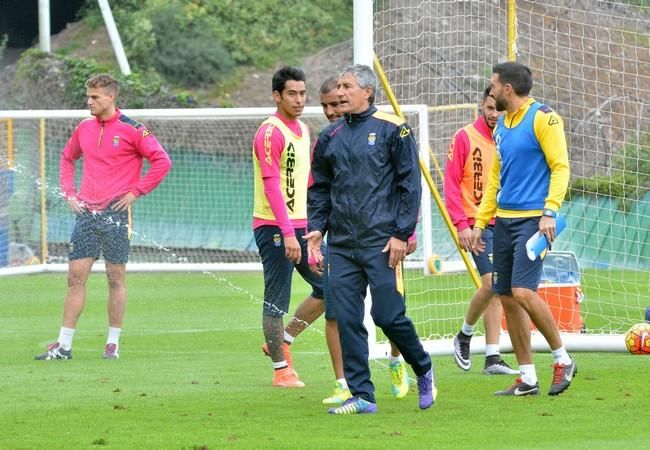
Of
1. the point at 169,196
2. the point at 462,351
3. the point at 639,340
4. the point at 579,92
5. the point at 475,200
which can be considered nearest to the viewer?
the point at 462,351

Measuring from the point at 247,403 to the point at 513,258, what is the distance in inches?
74.0

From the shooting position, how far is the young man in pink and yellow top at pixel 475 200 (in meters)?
10.1

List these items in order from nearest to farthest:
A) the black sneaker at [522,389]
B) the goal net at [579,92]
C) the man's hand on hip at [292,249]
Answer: the black sneaker at [522,389]
the man's hand on hip at [292,249]
the goal net at [579,92]

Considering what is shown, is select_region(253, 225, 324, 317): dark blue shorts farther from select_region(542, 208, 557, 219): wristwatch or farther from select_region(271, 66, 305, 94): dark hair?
select_region(542, 208, 557, 219): wristwatch

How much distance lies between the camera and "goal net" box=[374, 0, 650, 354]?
41.3 ft

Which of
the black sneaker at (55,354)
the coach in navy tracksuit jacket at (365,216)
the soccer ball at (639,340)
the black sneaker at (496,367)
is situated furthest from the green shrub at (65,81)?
the coach in navy tracksuit jacket at (365,216)

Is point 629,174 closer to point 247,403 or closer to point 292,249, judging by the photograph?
point 292,249

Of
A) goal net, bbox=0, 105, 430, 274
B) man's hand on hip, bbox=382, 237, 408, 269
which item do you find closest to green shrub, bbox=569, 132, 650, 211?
goal net, bbox=0, 105, 430, 274

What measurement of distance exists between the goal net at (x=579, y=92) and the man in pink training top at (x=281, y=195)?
1.70 m

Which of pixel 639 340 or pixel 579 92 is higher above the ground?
pixel 579 92

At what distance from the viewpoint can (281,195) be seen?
29.4 feet

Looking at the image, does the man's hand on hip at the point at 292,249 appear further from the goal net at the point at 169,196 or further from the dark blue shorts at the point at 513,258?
the goal net at the point at 169,196

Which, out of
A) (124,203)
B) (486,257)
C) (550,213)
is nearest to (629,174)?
(486,257)

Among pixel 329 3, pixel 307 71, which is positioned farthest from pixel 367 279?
pixel 329 3
